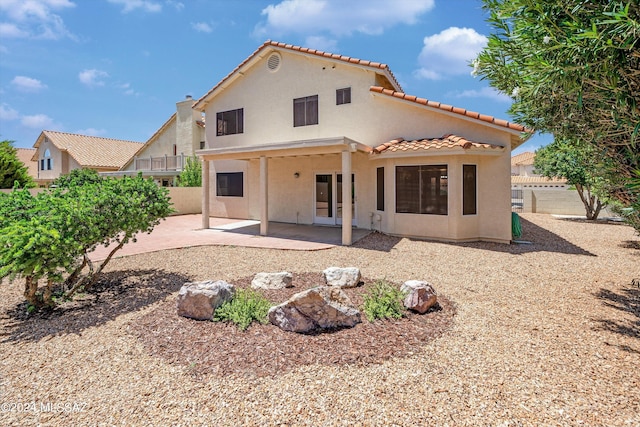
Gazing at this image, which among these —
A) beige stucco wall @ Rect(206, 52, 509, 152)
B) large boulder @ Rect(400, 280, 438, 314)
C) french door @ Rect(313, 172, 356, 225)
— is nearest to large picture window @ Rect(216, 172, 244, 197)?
beige stucco wall @ Rect(206, 52, 509, 152)

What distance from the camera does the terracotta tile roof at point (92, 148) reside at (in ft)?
112

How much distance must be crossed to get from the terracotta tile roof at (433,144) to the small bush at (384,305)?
7344 millimetres

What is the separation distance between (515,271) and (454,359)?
5.65 metres

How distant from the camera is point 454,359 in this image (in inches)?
159

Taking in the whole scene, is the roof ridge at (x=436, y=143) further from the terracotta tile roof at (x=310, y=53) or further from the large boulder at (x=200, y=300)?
the large boulder at (x=200, y=300)

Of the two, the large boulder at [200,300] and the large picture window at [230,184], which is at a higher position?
the large picture window at [230,184]

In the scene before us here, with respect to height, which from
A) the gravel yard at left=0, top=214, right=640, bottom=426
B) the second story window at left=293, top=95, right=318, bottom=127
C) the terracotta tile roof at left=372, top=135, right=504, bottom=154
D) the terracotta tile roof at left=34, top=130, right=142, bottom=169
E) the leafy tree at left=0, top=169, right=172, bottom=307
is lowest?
the gravel yard at left=0, top=214, right=640, bottom=426

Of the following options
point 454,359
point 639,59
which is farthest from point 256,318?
point 639,59

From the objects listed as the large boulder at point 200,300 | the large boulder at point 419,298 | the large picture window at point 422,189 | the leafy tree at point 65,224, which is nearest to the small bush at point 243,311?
the large boulder at point 200,300

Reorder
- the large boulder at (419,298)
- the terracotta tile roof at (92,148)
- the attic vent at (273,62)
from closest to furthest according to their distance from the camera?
the large boulder at (419,298), the attic vent at (273,62), the terracotta tile roof at (92,148)

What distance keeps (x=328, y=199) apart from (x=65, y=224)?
39.2ft

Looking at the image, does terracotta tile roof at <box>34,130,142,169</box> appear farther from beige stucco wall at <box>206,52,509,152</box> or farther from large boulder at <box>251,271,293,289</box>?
large boulder at <box>251,271,293,289</box>

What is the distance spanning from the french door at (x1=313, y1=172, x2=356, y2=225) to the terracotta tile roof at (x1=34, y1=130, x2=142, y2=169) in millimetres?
29360

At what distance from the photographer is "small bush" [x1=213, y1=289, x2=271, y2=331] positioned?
4.98 m
